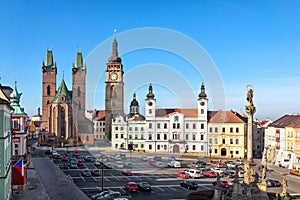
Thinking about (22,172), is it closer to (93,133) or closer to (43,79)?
(93,133)

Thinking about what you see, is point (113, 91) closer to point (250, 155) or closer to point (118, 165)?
point (118, 165)

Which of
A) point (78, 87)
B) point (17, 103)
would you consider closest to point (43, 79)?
point (78, 87)

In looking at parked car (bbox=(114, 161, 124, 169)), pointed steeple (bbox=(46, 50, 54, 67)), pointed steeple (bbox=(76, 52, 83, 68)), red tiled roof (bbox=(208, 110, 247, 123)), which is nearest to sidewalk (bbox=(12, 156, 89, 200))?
parked car (bbox=(114, 161, 124, 169))

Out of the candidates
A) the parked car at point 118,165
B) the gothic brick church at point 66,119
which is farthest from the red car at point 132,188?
the gothic brick church at point 66,119

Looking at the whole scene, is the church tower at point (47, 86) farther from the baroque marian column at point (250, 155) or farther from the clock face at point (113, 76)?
the baroque marian column at point (250, 155)

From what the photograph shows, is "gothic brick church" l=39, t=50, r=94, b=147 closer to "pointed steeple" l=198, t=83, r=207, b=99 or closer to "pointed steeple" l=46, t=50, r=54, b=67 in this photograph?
Answer: "pointed steeple" l=46, t=50, r=54, b=67

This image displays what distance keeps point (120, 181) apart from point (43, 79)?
6189 centimetres

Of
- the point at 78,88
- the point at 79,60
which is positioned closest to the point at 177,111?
the point at 78,88

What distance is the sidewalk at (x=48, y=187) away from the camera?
31.0 metres

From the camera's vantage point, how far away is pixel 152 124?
70875 mm

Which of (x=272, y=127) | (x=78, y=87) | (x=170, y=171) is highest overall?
(x=78, y=87)

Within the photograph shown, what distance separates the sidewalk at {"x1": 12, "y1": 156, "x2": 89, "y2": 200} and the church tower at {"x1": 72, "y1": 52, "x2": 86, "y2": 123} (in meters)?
39.2

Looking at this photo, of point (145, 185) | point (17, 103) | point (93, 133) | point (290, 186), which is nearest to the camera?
point (145, 185)

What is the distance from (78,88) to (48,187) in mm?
59088
